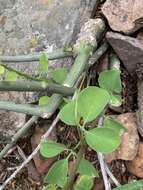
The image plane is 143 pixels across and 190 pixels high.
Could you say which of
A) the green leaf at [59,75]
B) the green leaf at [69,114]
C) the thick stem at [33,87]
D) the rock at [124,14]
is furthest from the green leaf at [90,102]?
the rock at [124,14]

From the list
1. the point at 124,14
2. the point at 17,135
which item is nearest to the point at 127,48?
the point at 124,14

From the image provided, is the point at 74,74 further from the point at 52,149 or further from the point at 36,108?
the point at 52,149

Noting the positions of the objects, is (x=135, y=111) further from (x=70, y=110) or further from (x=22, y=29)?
(x=70, y=110)

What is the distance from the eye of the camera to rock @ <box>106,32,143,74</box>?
1.52 m

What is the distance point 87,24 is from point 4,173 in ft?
2.21

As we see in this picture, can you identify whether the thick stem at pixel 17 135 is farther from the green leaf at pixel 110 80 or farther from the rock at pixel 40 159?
the green leaf at pixel 110 80

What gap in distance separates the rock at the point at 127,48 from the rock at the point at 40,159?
39 cm

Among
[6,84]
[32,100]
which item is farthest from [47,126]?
[6,84]

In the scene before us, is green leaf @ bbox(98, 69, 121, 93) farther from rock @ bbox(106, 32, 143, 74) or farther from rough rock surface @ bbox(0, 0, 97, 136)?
rough rock surface @ bbox(0, 0, 97, 136)

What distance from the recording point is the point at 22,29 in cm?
177

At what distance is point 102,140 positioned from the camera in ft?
2.89

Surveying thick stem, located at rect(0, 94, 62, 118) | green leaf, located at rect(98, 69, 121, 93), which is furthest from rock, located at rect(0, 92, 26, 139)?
green leaf, located at rect(98, 69, 121, 93)

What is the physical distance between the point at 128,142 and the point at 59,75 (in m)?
0.35

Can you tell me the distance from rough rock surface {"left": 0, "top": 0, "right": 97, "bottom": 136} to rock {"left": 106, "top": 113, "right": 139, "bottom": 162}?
0.32 m
